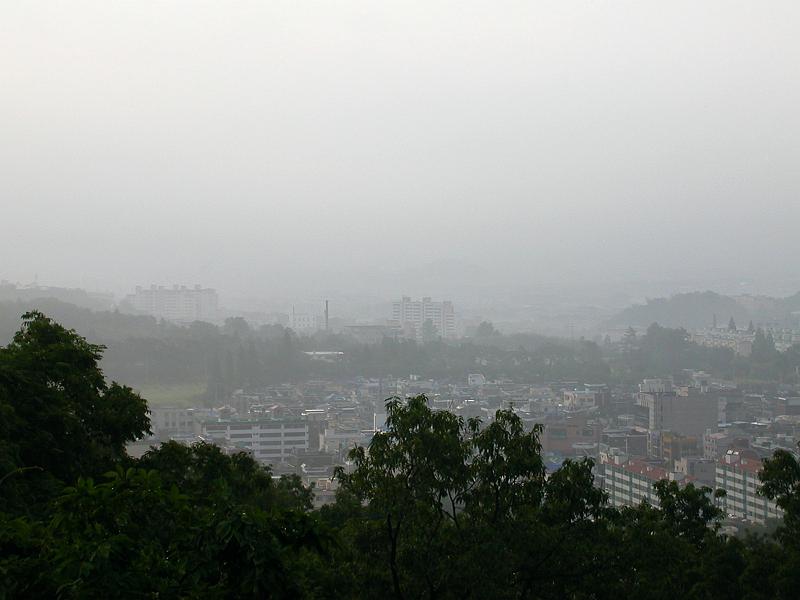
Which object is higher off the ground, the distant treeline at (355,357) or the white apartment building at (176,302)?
the white apartment building at (176,302)

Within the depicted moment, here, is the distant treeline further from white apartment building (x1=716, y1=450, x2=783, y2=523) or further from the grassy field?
white apartment building (x1=716, y1=450, x2=783, y2=523)

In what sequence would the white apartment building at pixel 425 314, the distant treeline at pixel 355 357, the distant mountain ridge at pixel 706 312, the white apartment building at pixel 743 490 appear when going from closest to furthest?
the white apartment building at pixel 743 490 → the distant treeline at pixel 355 357 → the white apartment building at pixel 425 314 → the distant mountain ridge at pixel 706 312

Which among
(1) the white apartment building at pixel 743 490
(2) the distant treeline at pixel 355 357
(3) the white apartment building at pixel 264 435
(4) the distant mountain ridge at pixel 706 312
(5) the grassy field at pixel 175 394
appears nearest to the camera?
(1) the white apartment building at pixel 743 490

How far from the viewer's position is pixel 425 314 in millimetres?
58594

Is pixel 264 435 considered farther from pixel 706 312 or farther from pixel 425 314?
pixel 706 312

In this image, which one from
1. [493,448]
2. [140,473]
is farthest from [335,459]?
[140,473]

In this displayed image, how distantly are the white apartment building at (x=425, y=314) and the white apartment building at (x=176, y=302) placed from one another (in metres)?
11.2

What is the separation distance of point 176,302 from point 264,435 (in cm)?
3843

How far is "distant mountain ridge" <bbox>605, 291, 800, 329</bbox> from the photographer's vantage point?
186 feet

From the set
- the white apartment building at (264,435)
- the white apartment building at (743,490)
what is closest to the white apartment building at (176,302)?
the white apartment building at (264,435)

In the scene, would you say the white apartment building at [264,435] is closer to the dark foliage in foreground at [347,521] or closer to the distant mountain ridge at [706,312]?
the dark foliage in foreground at [347,521]

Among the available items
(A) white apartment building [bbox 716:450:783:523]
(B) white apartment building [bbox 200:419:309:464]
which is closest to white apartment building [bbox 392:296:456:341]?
(B) white apartment building [bbox 200:419:309:464]

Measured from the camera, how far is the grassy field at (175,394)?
1019 inches

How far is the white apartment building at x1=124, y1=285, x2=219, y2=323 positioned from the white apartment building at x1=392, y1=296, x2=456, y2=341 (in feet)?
36.6
